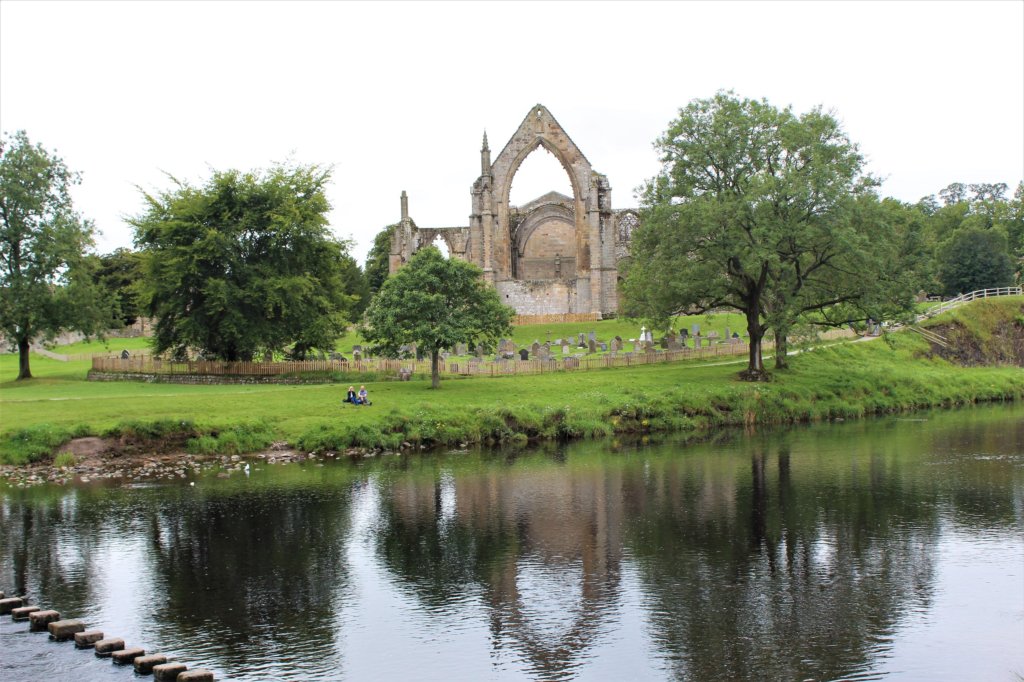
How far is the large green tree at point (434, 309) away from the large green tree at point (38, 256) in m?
15.9

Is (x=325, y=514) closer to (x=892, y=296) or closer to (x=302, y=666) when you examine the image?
(x=302, y=666)

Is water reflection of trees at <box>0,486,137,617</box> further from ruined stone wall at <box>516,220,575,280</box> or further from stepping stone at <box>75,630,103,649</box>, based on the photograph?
ruined stone wall at <box>516,220,575,280</box>

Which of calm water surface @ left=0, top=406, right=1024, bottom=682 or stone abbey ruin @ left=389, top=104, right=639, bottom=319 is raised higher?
stone abbey ruin @ left=389, top=104, right=639, bottom=319

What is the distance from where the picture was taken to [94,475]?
106ft

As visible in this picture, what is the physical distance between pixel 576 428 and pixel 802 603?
21.8 metres

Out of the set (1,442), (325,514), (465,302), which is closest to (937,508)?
(325,514)

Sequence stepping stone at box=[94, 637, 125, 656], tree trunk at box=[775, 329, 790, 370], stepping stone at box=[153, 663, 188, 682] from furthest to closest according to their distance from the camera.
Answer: tree trunk at box=[775, 329, 790, 370] < stepping stone at box=[94, 637, 125, 656] < stepping stone at box=[153, 663, 188, 682]

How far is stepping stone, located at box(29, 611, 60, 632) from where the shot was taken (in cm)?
1811

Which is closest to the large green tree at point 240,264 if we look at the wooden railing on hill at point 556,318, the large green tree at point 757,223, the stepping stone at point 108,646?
the large green tree at point 757,223

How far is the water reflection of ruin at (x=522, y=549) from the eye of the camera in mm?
17734

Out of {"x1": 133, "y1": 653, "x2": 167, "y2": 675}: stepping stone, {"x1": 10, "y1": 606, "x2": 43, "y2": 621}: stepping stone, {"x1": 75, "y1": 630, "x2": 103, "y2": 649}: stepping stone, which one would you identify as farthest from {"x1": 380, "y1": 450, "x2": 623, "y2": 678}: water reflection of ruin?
{"x1": 10, "y1": 606, "x2": 43, "y2": 621}: stepping stone

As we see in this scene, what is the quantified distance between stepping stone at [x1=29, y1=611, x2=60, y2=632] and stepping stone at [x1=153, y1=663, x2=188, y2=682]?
371cm

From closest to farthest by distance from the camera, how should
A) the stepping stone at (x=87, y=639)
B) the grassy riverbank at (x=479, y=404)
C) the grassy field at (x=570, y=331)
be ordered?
1. the stepping stone at (x=87, y=639)
2. the grassy riverbank at (x=479, y=404)
3. the grassy field at (x=570, y=331)

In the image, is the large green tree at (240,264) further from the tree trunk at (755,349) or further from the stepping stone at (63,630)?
the stepping stone at (63,630)
